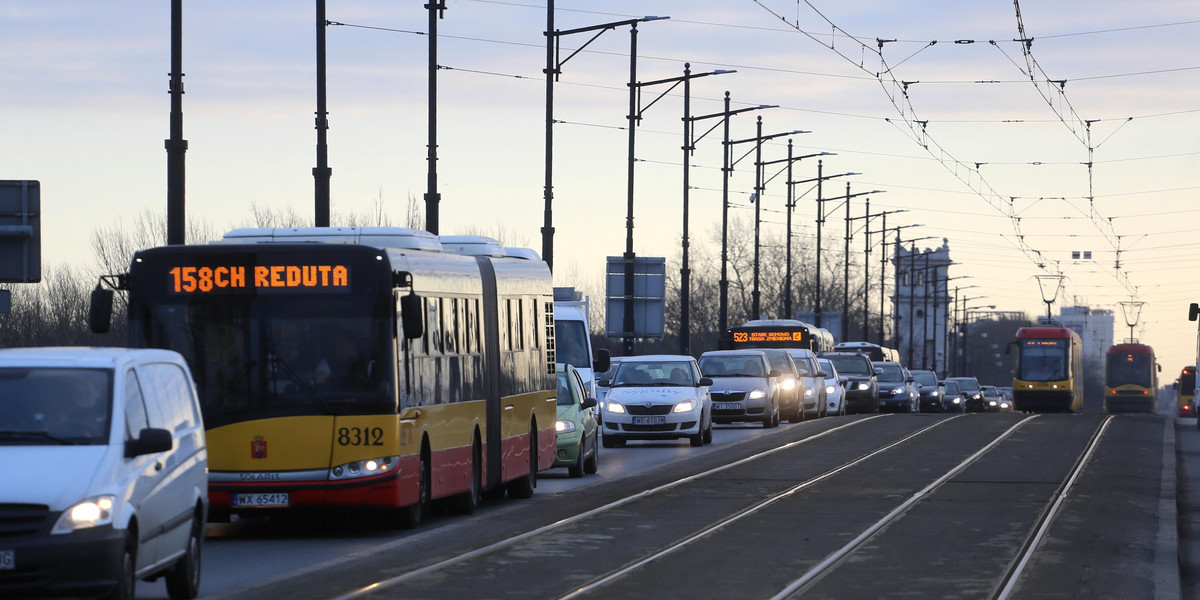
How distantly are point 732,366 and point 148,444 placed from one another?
31007 mm

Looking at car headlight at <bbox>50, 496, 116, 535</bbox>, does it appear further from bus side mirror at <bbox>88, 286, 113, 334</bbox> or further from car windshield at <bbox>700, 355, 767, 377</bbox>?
car windshield at <bbox>700, 355, 767, 377</bbox>

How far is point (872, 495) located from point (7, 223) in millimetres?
10133

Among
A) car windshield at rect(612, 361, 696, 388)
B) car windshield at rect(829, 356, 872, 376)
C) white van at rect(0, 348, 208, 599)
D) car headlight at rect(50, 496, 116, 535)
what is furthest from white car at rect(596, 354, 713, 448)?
car windshield at rect(829, 356, 872, 376)

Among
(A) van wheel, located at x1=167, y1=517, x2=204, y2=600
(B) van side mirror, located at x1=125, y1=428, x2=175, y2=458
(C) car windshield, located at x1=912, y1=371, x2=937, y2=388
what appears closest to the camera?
(B) van side mirror, located at x1=125, y1=428, x2=175, y2=458

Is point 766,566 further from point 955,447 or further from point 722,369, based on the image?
point 722,369

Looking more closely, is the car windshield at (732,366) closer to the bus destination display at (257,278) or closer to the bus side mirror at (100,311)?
the bus destination display at (257,278)

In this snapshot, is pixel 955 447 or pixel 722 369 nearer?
pixel 955 447

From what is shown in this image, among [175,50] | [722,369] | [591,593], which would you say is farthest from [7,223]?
[722,369]

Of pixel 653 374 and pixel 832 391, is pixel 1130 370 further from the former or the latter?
pixel 653 374

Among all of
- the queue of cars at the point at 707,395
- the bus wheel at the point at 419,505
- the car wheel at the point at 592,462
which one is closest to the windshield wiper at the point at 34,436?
the bus wheel at the point at 419,505

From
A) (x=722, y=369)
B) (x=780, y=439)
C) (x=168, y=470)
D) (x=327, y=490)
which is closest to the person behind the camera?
(x=168, y=470)

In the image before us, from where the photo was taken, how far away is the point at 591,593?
38.2ft

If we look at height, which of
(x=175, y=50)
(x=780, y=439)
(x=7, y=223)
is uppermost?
(x=175, y=50)

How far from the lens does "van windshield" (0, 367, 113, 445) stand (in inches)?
400
